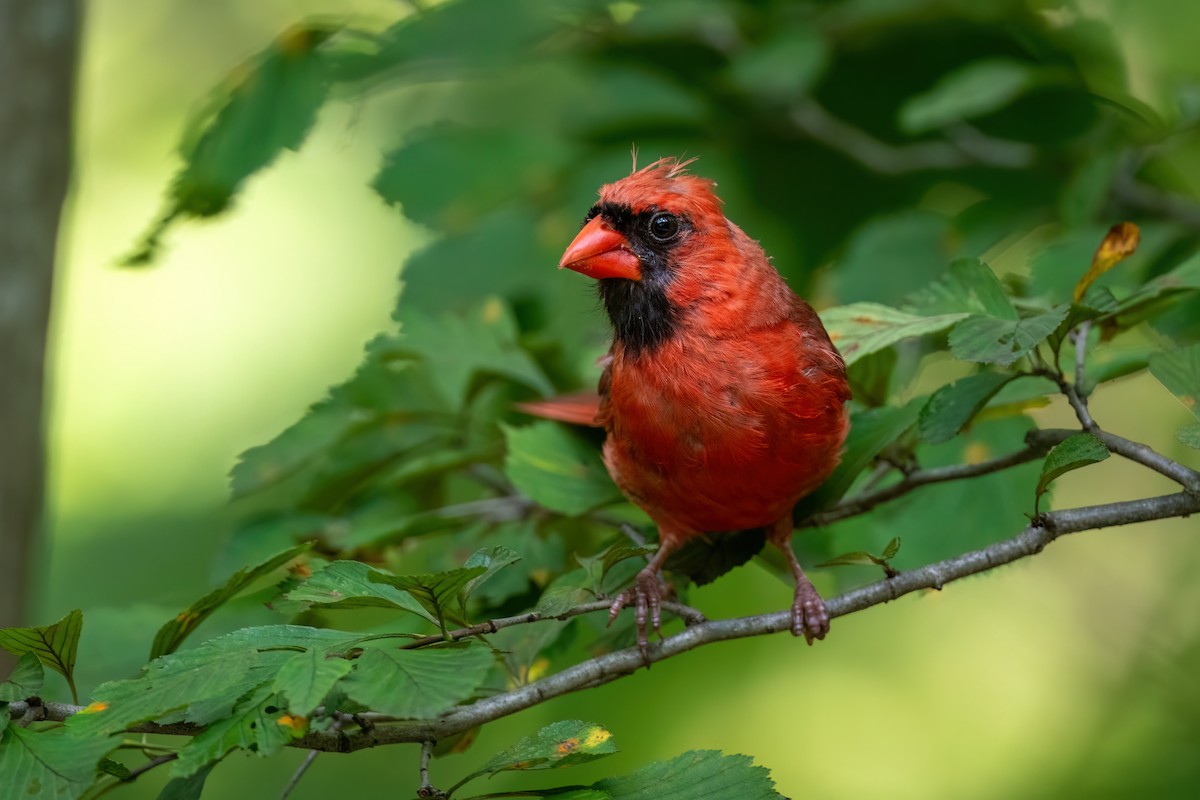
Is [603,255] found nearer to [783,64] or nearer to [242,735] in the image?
[783,64]

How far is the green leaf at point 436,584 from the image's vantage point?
4.26 ft

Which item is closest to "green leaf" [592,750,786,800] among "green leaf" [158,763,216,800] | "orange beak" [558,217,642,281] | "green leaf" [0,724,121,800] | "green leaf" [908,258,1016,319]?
"green leaf" [158,763,216,800]

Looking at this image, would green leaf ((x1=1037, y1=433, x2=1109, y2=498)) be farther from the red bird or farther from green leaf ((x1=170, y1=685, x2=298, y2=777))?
green leaf ((x1=170, y1=685, x2=298, y2=777))

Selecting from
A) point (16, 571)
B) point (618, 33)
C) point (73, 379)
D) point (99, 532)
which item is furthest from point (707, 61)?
point (73, 379)

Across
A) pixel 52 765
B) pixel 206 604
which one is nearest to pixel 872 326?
pixel 206 604

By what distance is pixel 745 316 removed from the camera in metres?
2.21

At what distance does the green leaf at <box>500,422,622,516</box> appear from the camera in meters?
2.11

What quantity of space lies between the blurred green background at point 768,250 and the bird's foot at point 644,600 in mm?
589

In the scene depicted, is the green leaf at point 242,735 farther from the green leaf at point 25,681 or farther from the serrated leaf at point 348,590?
the green leaf at point 25,681

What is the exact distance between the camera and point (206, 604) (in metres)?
1.58

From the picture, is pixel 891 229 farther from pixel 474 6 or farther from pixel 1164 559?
pixel 1164 559

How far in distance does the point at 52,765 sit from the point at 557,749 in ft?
1.76

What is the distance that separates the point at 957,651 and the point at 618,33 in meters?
2.53

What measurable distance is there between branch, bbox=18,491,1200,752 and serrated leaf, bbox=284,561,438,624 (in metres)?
0.14
